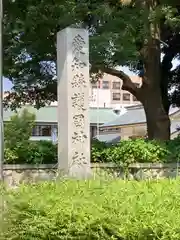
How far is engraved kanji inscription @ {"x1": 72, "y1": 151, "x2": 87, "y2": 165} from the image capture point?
27.0 feet

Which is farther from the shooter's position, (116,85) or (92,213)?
(116,85)

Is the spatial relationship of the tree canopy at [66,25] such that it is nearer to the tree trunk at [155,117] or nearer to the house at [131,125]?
the tree trunk at [155,117]

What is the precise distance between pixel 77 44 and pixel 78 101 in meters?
0.99

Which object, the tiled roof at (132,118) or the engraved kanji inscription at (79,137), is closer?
the engraved kanji inscription at (79,137)

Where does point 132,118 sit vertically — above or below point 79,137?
above

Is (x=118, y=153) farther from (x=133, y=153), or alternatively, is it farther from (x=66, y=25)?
(x=66, y=25)

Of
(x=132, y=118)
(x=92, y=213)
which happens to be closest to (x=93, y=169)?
(x=92, y=213)

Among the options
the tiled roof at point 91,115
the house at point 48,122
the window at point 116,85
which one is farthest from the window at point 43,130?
the window at point 116,85

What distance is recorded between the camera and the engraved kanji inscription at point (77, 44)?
8422 mm

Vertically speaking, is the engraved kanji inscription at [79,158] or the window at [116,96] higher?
the window at [116,96]

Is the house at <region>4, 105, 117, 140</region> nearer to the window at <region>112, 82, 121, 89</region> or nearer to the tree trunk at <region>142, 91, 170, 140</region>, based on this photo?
the window at <region>112, 82, 121, 89</region>

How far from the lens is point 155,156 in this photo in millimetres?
10156

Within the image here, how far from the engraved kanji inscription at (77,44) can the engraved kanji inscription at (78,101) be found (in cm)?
74

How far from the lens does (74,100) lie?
27.6ft
